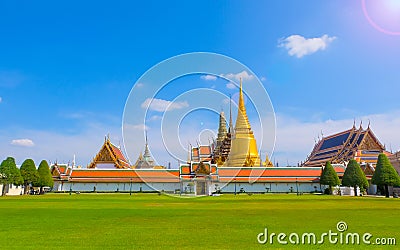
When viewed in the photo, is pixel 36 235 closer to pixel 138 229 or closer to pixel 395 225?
pixel 138 229

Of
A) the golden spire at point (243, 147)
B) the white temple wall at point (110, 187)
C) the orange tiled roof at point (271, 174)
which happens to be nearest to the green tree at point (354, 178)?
the orange tiled roof at point (271, 174)

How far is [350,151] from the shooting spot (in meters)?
74.2

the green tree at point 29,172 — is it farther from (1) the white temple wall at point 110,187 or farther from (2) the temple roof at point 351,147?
(2) the temple roof at point 351,147

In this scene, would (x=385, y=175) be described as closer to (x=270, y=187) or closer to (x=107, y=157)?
(x=270, y=187)

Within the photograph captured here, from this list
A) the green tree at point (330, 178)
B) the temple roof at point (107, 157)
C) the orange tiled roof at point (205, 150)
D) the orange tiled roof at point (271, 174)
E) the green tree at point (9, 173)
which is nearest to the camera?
the green tree at point (9, 173)

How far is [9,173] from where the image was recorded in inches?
1841

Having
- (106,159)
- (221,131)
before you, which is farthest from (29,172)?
(221,131)

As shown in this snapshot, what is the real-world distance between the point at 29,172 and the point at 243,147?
132 ft

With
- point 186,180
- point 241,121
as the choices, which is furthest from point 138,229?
point 241,121

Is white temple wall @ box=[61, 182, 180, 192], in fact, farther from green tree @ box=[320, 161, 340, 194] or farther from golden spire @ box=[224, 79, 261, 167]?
green tree @ box=[320, 161, 340, 194]

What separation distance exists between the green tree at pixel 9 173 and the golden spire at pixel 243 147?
3980 centimetres

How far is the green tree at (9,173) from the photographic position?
46594mm

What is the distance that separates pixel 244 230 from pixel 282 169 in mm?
53938

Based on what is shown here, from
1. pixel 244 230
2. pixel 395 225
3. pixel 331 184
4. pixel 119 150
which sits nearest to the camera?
pixel 244 230
